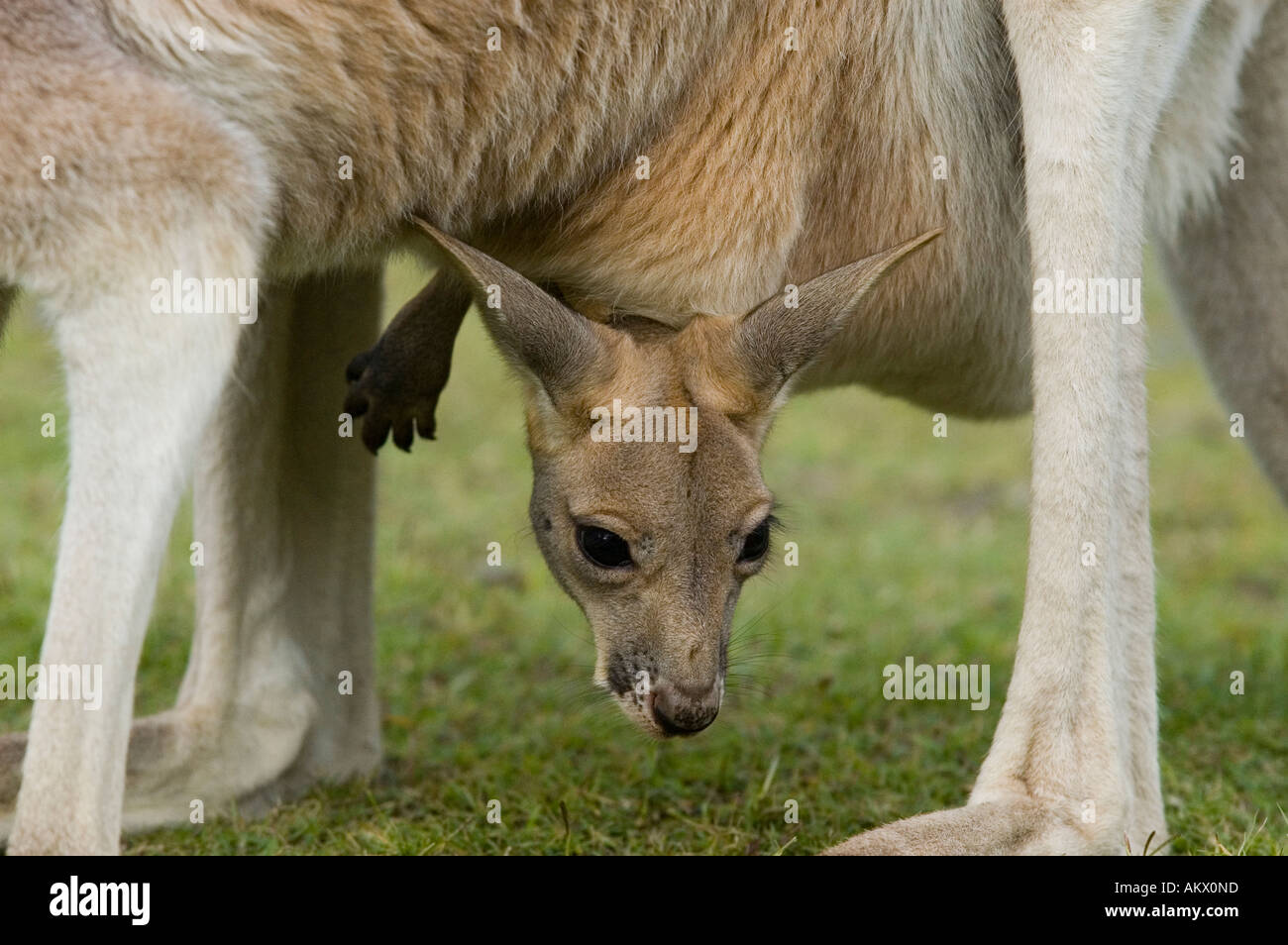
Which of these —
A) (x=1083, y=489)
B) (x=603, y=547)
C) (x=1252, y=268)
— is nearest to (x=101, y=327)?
(x=603, y=547)

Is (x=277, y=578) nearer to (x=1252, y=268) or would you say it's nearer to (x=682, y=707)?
(x=682, y=707)

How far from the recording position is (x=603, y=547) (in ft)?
8.27

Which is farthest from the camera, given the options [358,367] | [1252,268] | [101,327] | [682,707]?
[1252,268]

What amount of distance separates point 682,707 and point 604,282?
0.66 m

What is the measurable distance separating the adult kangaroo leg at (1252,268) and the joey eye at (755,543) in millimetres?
1084

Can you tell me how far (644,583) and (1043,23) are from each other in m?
1.00

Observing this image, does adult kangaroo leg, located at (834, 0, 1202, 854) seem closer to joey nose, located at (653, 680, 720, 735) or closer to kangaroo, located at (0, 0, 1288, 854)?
kangaroo, located at (0, 0, 1288, 854)

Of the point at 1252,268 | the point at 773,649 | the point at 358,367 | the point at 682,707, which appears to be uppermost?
the point at 1252,268

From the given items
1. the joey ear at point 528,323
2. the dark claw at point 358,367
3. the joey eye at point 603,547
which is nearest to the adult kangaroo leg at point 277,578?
the dark claw at point 358,367

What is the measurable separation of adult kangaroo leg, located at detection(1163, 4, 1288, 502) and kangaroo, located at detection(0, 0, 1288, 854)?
6.9 inches

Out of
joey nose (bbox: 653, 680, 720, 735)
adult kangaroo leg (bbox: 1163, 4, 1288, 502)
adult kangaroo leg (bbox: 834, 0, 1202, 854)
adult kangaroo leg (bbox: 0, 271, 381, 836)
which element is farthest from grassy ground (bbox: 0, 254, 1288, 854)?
adult kangaroo leg (bbox: 834, 0, 1202, 854)

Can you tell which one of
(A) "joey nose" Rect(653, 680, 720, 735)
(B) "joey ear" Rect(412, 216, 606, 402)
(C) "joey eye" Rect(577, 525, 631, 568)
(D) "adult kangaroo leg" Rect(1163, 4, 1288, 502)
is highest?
(D) "adult kangaroo leg" Rect(1163, 4, 1288, 502)

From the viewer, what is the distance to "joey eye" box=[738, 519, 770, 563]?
2572 millimetres

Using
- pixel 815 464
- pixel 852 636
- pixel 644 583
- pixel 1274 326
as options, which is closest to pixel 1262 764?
pixel 1274 326
